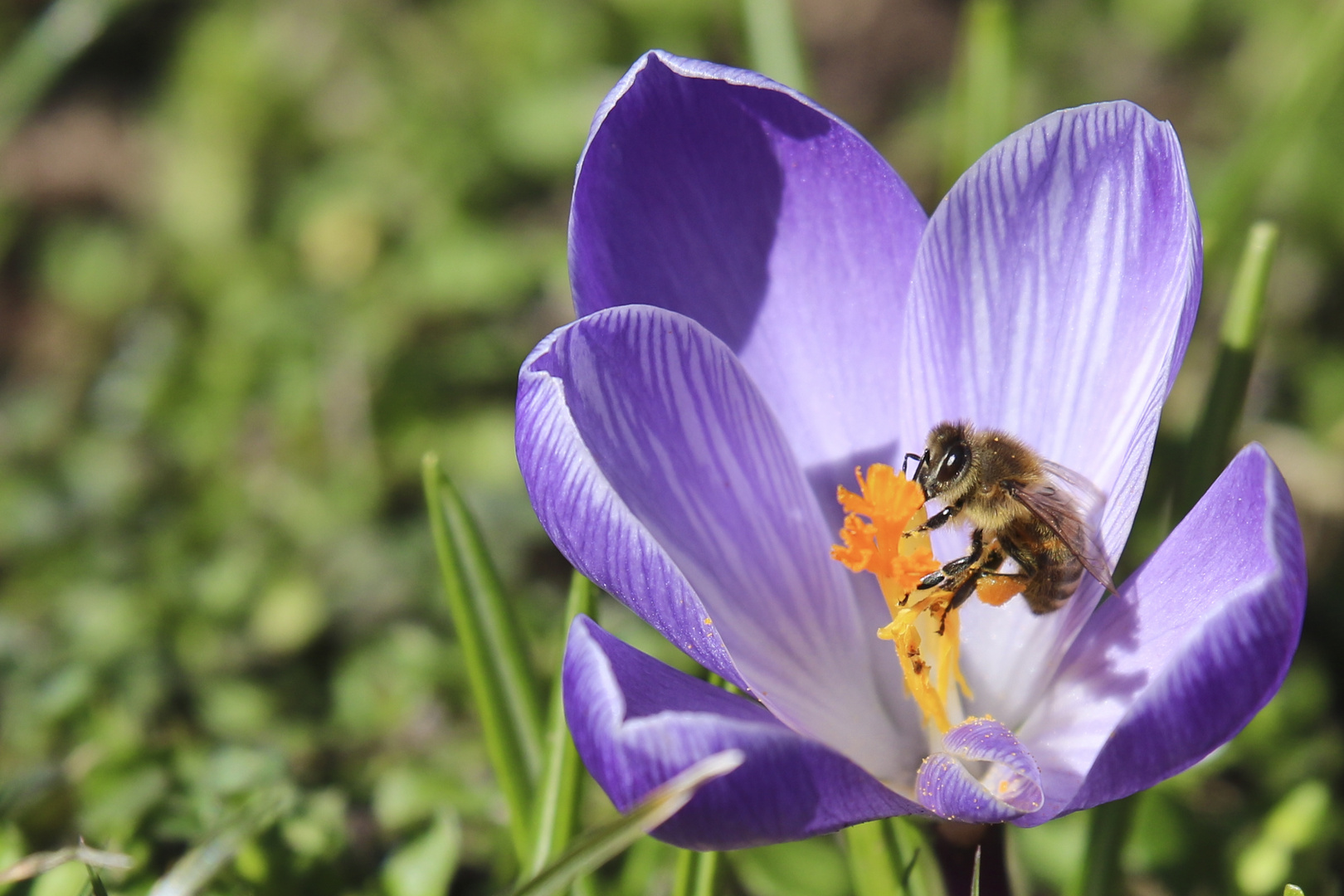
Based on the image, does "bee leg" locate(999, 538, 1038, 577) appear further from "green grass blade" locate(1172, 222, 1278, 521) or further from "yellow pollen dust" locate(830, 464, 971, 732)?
"green grass blade" locate(1172, 222, 1278, 521)

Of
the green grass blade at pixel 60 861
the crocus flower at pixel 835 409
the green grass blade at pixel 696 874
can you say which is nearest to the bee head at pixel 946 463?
the crocus flower at pixel 835 409

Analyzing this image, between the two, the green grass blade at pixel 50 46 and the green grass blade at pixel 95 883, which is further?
the green grass blade at pixel 50 46

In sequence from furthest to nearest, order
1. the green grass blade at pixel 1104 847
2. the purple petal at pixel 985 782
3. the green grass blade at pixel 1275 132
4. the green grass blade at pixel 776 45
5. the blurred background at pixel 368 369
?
the green grass blade at pixel 776 45
the green grass blade at pixel 1275 132
the blurred background at pixel 368 369
the green grass blade at pixel 1104 847
the purple petal at pixel 985 782

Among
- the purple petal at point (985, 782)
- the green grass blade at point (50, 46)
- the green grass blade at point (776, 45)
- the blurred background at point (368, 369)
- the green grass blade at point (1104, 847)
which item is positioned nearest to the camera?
the purple petal at point (985, 782)

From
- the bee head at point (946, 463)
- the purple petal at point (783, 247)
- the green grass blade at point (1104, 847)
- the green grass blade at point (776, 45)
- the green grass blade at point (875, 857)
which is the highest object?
the green grass blade at point (776, 45)

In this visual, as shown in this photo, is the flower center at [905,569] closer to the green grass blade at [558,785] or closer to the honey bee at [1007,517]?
the honey bee at [1007,517]

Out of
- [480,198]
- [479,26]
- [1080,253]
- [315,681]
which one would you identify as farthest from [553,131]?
[1080,253]

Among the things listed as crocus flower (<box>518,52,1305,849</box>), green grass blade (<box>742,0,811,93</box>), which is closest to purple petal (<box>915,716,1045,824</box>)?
crocus flower (<box>518,52,1305,849</box>)
